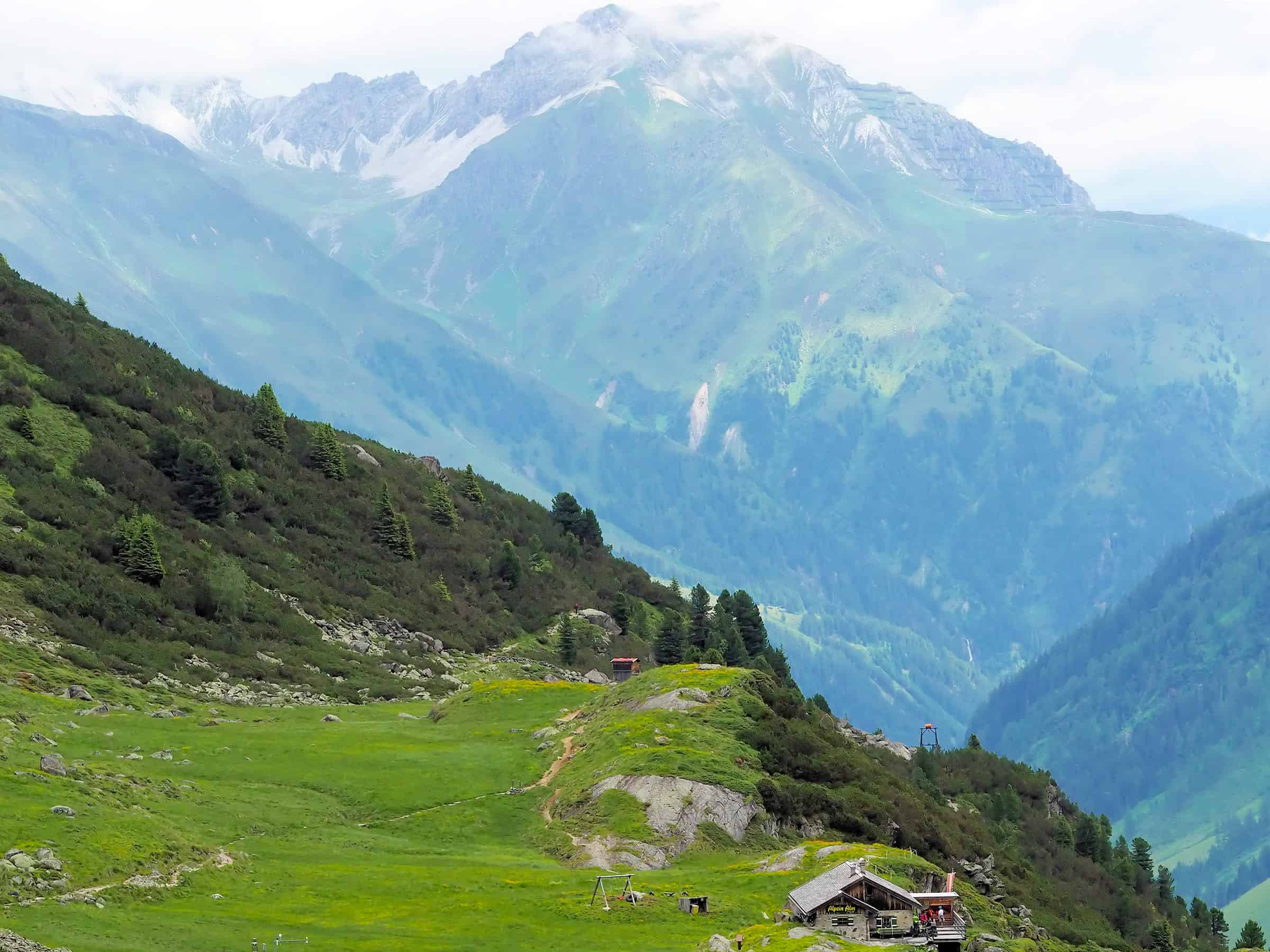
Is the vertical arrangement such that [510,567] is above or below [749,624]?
below

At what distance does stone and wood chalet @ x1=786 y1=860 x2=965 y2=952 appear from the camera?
200 ft

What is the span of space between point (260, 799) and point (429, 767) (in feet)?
38.9

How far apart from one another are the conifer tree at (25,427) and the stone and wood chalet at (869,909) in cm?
7906

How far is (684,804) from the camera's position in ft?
245

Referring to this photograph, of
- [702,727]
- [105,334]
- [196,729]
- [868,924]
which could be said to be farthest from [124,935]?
[105,334]

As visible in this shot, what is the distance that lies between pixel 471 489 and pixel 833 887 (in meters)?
117

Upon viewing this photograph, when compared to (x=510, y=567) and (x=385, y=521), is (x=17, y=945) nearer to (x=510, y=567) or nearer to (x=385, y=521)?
(x=385, y=521)

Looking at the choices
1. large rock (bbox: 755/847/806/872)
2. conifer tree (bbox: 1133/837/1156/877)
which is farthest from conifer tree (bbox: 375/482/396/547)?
conifer tree (bbox: 1133/837/1156/877)

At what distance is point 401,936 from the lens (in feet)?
179

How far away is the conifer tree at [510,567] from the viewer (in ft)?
489

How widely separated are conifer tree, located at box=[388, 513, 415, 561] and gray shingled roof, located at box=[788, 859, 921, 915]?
269 ft

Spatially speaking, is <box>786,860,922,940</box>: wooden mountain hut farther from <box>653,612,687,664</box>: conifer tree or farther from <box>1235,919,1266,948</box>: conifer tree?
<box>1235,919,1266,948</box>: conifer tree

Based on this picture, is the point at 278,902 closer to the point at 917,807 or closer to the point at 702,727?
the point at 702,727

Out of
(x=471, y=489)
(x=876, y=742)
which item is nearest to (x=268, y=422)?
(x=471, y=489)
